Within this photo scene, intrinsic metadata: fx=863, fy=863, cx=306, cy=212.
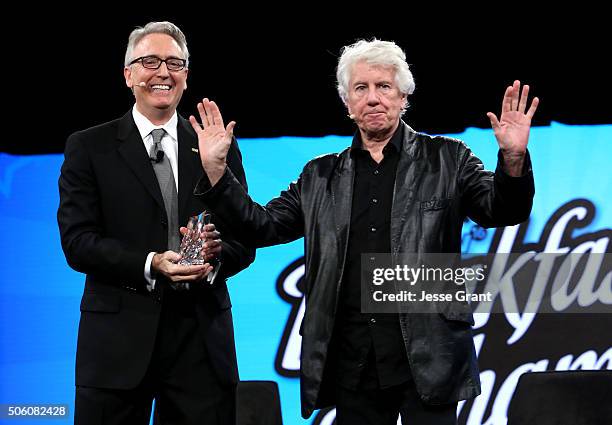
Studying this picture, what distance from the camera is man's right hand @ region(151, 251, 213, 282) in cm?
241

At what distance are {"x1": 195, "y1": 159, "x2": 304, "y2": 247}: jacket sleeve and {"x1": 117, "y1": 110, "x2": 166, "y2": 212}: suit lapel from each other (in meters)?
0.18

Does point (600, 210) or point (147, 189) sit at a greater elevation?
point (600, 210)

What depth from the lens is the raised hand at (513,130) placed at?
2.25 meters

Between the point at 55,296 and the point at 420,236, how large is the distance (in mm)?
2670

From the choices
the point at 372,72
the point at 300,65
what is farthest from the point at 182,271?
the point at 300,65

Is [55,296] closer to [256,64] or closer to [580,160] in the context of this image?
[256,64]

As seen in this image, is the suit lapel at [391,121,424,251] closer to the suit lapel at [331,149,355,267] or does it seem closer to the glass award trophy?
the suit lapel at [331,149,355,267]

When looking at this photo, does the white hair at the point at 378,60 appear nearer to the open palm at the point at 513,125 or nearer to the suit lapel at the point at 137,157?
the open palm at the point at 513,125

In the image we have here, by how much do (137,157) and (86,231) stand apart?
27cm

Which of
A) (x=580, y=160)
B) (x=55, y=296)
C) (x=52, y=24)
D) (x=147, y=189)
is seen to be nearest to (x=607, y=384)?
(x=580, y=160)

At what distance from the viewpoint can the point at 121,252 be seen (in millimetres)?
2455

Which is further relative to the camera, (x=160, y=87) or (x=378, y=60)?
(x=160, y=87)

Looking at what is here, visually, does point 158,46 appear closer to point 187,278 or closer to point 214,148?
point 214,148

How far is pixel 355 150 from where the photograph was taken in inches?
101
